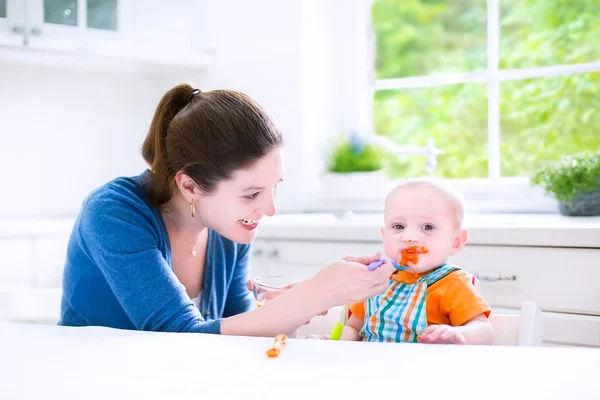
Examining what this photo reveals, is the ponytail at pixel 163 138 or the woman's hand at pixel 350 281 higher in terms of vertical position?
the ponytail at pixel 163 138

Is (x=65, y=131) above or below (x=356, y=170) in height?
above

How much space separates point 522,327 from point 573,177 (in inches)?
42.7

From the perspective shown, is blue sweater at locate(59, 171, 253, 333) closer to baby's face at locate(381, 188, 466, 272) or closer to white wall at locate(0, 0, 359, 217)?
baby's face at locate(381, 188, 466, 272)

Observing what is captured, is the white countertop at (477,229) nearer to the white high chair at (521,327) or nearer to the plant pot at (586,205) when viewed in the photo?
the plant pot at (586,205)

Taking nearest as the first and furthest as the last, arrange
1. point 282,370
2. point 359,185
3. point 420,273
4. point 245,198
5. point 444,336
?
point 282,370
point 444,336
point 420,273
point 245,198
point 359,185

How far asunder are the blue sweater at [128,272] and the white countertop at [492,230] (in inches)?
21.5

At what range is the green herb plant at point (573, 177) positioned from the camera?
2.12m

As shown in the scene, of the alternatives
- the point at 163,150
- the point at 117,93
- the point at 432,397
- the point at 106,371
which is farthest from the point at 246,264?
the point at 117,93

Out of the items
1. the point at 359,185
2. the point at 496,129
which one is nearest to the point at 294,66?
the point at 359,185

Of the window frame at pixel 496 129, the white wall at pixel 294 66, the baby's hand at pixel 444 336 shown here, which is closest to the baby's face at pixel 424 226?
the baby's hand at pixel 444 336

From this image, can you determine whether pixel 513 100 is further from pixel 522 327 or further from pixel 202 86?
pixel 522 327

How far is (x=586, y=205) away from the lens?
2143 mm

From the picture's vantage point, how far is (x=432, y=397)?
28.6 inches

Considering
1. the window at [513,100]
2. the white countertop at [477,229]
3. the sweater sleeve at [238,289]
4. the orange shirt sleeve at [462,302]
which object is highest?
the window at [513,100]
